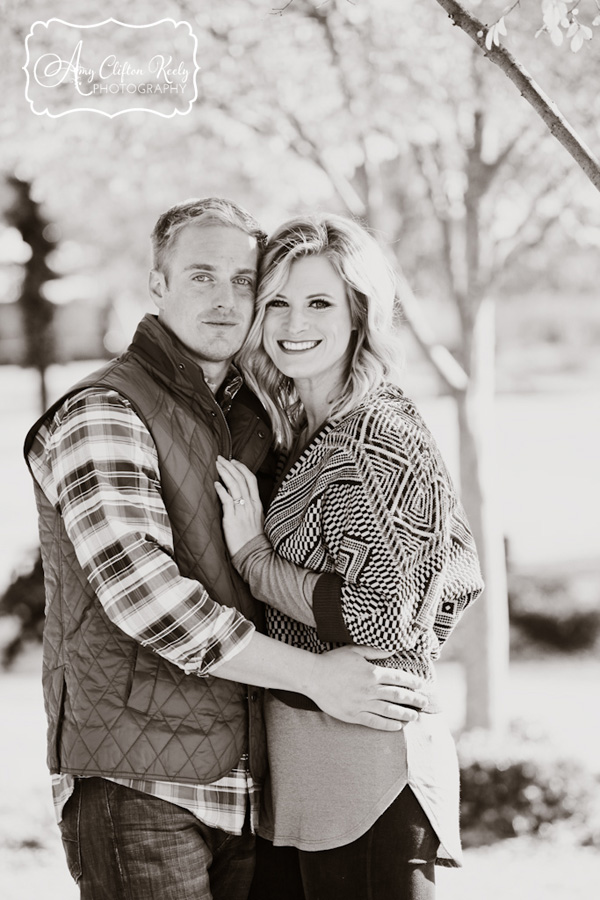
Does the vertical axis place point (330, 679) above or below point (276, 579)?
below

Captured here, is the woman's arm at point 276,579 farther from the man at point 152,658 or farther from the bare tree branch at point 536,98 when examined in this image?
the bare tree branch at point 536,98

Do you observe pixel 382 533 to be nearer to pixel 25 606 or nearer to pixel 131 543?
pixel 131 543

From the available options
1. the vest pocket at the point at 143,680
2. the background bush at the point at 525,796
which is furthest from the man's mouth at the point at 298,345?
the background bush at the point at 525,796

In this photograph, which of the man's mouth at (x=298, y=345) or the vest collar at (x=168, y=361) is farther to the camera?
the man's mouth at (x=298, y=345)

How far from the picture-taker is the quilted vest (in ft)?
8.04

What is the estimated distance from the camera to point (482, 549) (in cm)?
639

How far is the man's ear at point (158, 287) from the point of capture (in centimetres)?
296

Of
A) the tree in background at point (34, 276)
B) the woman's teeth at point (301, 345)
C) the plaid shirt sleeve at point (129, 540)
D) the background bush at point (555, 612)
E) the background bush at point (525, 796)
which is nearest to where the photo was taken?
the plaid shirt sleeve at point (129, 540)

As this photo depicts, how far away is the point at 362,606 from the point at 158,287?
1.14 metres

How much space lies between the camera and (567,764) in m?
5.92

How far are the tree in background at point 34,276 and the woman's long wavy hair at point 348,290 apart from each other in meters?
9.02

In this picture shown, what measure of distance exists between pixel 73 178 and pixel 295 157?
5.64ft

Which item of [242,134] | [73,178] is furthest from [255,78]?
[73,178]

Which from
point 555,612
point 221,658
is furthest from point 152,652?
point 555,612
